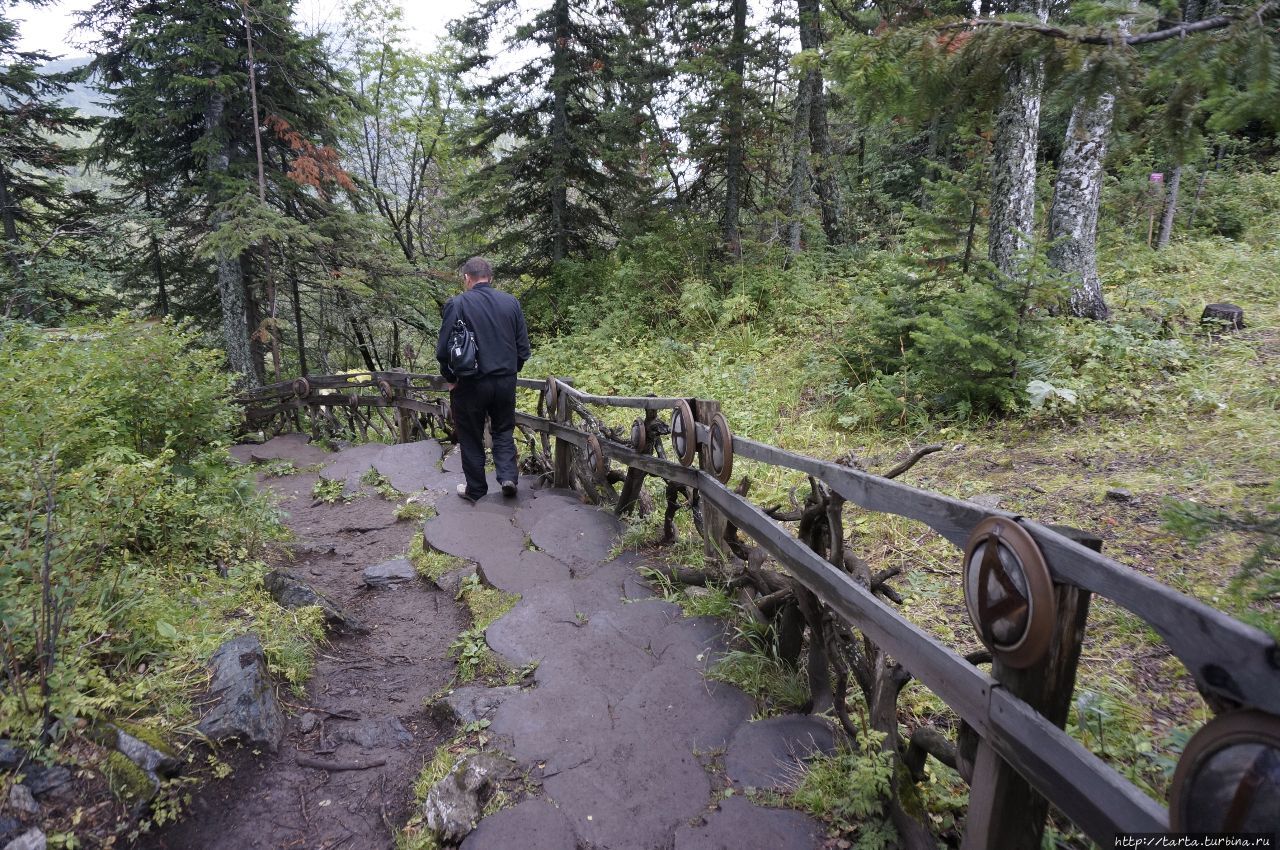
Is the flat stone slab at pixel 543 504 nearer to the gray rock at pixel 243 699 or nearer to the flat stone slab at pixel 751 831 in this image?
the gray rock at pixel 243 699

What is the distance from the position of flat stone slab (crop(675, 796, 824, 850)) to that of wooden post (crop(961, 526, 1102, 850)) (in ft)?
1.93

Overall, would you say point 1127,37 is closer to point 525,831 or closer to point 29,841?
point 525,831

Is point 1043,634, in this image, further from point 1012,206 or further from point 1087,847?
point 1012,206

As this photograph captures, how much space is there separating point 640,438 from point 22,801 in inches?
152

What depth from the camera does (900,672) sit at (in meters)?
2.34

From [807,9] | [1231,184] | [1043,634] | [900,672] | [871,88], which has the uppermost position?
[807,9]

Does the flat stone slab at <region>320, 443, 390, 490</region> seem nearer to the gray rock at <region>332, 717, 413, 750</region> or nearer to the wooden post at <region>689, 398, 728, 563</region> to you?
the gray rock at <region>332, 717, 413, 750</region>

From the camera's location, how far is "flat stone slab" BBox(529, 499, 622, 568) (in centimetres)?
507

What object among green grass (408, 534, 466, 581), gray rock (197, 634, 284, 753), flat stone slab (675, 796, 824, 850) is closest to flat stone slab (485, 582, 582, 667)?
green grass (408, 534, 466, 581)

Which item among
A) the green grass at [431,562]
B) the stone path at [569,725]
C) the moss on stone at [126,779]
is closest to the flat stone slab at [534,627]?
the stone path at [569,725]

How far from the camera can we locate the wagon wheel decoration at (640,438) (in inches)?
200

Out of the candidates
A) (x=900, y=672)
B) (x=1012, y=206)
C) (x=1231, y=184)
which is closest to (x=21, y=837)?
(x=900, y=672)

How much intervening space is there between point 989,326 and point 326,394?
459 inches

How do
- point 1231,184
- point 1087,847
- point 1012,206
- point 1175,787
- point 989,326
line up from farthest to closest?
point 1231,184 → point 1012,206 → point 989,326 → point 1087,847 → point 1175,787
